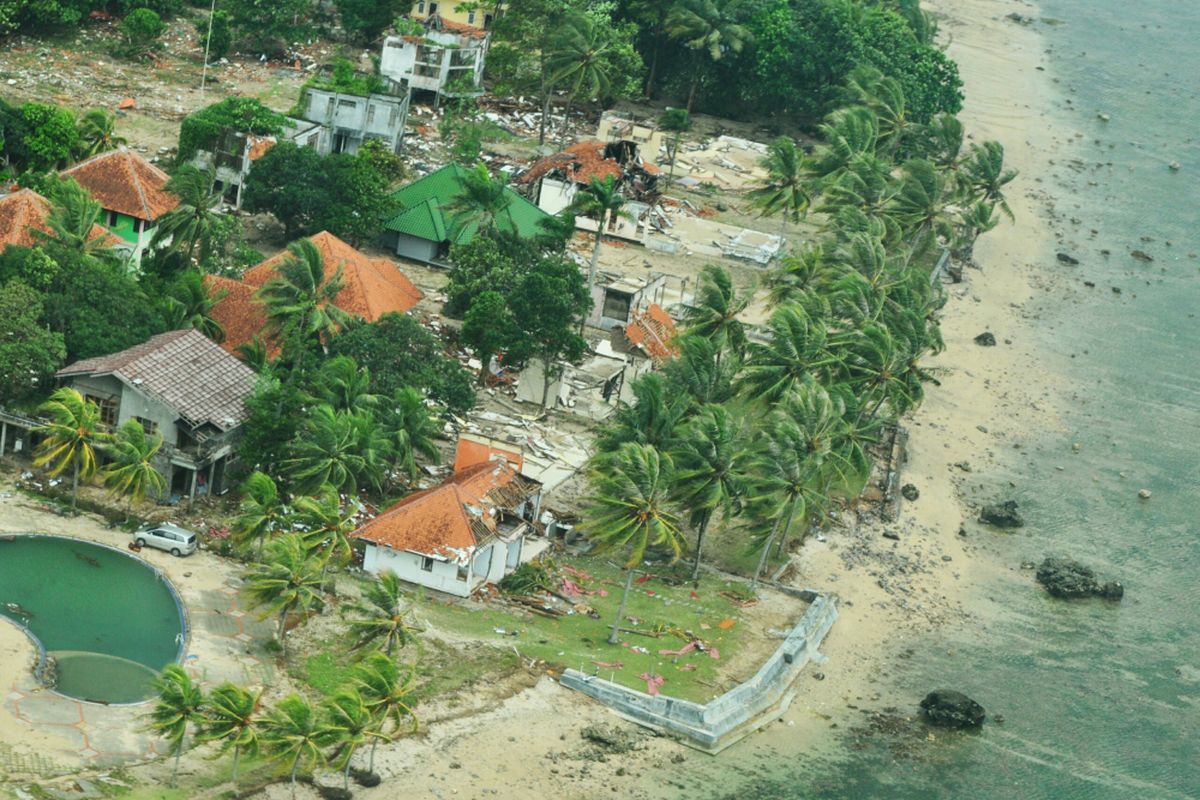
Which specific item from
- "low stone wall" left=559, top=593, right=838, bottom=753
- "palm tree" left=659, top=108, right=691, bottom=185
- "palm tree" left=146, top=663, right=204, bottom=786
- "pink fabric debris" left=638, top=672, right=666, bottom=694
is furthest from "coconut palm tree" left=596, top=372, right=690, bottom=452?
"palm tree" left=659, top=108, right=691, bottom=185

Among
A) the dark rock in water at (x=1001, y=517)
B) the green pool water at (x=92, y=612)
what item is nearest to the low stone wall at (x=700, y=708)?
the green pool water at (x=92, y=612)

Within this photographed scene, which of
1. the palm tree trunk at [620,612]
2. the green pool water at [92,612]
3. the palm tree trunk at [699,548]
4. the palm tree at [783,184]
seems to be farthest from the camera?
the palm tree at [783,184]

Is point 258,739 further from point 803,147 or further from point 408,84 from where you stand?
point 803,147

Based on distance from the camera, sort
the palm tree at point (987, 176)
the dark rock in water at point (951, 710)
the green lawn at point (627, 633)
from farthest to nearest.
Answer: the palm tree at point (987, 176) < the dark rock in water at point (951, 710) < the green lawn at point (627, 633)

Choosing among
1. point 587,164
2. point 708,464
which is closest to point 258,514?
point 708,464

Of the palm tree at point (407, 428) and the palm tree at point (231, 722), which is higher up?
the palm tree at point (407, 428)

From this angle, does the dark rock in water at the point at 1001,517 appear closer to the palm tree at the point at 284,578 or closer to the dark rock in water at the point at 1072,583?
the dark rock in water at the point at 1072,583
